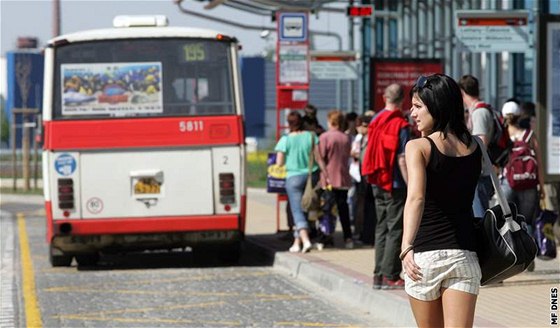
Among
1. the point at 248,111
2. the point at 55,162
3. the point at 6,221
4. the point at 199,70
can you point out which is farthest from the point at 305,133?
the point at 248,111

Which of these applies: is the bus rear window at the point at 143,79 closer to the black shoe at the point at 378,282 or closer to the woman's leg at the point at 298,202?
the woman's leg at the point at 298,202

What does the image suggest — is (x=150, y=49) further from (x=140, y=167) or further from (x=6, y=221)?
(x=6, y=221)

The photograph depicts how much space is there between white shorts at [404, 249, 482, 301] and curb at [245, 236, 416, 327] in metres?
4.32

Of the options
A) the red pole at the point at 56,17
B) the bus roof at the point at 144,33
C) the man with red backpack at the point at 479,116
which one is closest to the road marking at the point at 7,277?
the bus roof at the point at 144,33

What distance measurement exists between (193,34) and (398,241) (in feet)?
17.6

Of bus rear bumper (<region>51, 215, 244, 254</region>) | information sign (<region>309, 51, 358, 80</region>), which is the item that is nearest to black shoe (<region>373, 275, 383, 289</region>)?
bus rear bumper (<region>51, 215, 244, 254</region>)

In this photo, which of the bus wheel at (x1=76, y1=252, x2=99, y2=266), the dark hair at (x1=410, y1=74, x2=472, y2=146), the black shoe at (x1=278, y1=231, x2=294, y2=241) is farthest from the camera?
the black shoe at (x1=278, y1=231, x2=294, y2=241)

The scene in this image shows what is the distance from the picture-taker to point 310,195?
16.4 m

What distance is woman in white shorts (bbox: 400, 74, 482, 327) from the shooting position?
19.5 ft

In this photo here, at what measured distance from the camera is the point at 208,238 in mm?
15953

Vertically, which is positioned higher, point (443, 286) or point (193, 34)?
point (193, 34)

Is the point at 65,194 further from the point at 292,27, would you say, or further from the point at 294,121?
the point at 292,27

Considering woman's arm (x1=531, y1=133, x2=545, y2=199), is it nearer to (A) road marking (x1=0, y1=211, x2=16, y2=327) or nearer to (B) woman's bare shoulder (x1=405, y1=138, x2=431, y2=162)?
(A) road marking (x1=0, y1=211, x2=16, y2=327)

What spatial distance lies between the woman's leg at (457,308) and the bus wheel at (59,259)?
439 inches
